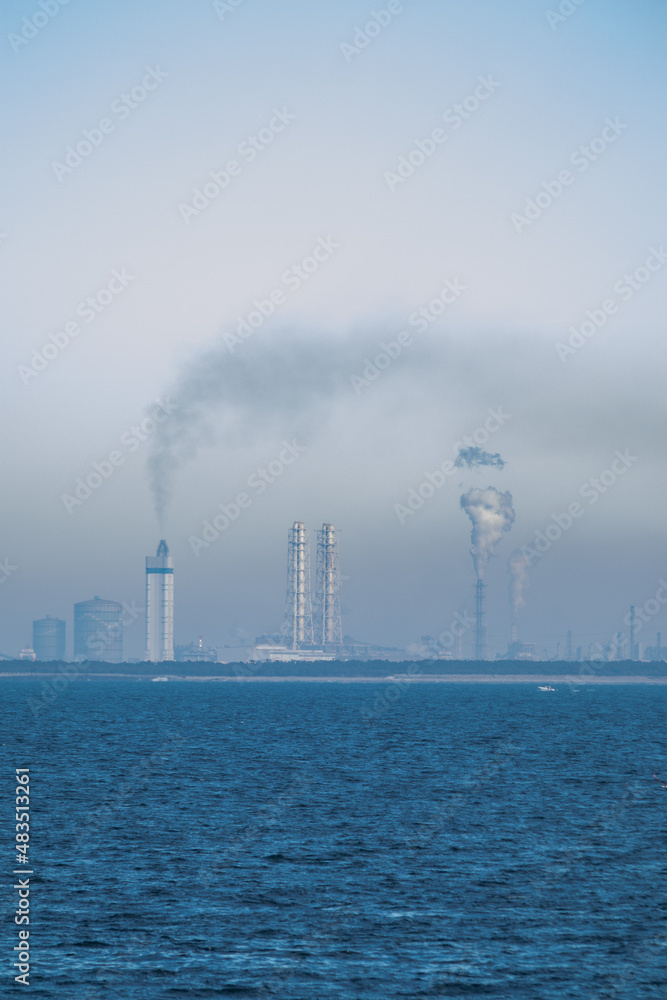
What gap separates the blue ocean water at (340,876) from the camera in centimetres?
2888

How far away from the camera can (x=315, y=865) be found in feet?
139

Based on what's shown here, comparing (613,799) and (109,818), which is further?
(613,799)

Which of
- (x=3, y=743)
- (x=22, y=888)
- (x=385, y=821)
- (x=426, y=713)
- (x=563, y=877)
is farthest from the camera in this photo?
(x=426, y=713)

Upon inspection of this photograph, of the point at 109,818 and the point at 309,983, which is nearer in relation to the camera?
the point at 309,983

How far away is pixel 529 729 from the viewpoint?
124 meters

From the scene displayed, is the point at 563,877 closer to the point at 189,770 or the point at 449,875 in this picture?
the point at 449,875

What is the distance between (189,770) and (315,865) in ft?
112

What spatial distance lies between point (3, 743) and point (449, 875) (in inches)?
2721

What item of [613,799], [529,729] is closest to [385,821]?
[613,799]

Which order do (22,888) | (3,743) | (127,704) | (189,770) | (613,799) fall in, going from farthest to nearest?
(127,704) < (3,743) < (189,770) < (613,799) < (22,888)

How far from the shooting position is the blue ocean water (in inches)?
1137

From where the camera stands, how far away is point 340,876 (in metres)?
40.2

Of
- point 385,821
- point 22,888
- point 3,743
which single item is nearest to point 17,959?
point 22,888

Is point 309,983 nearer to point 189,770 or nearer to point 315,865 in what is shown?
point 315,865
